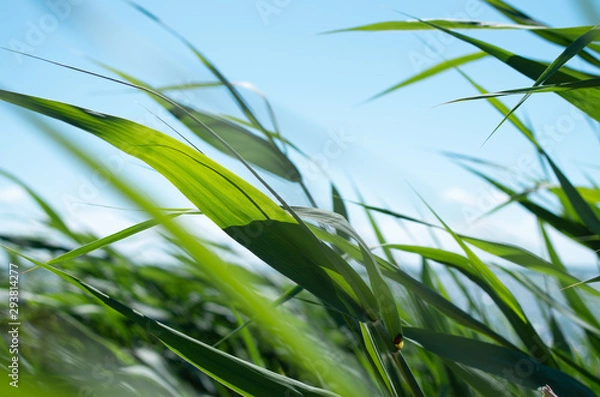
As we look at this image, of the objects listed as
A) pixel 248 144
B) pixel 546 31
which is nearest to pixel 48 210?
pixel 248 144

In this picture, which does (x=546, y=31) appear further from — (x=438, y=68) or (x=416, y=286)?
(x=416, y=286)

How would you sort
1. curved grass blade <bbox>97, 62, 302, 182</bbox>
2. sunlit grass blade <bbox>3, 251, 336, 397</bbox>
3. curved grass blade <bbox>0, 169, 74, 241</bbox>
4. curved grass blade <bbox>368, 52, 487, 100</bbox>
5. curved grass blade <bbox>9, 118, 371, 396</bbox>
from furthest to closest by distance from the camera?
curved grass blade <bbox>0, 169, 74, 241</bbox> < curved grass blade <bbox>368, 52, 487, 100</bbox> < curved grass blade <bbox>97, 62, 302, 182</bbox> < sunlit grass blade <bbox>3, 251, 336, 397</bbox> < curved grass blade <bbox>9, 118, 371, 396</bbox>

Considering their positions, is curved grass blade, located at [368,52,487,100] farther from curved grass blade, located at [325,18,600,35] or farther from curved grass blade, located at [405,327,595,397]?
curved grass blade, located at [405,327,595,397]

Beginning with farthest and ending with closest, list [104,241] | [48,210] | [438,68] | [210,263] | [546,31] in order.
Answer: [48,210] < [438,68] < [546,31] < [104,241] < [210,263]

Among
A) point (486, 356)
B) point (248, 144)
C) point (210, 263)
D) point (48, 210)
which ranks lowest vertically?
point (486, 356)

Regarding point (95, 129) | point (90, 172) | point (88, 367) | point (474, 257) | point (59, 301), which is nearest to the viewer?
point (90, 172)

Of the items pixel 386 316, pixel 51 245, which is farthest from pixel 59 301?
pixel 386 316

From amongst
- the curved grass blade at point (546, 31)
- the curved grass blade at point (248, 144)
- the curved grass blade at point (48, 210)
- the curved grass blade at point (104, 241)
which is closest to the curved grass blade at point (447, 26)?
the curved grass blade at point (546, 31)

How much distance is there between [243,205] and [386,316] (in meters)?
0.11

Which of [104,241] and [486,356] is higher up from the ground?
[104,241]

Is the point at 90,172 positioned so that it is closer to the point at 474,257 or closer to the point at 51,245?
the point at 474,257

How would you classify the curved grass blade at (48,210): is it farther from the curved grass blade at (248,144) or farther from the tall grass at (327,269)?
the curved grass blade at (248,144)

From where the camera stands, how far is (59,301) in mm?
1097

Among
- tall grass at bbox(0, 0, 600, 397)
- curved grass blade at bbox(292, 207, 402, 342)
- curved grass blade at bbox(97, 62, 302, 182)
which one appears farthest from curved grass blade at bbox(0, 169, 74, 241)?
curved grass blade at bbox(292, 207, 402, 342)
